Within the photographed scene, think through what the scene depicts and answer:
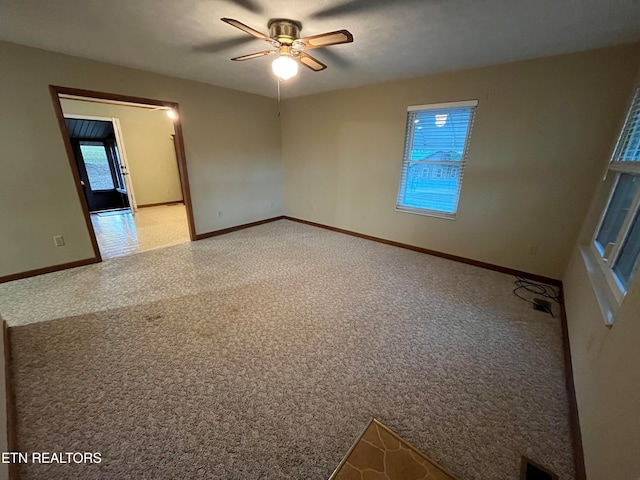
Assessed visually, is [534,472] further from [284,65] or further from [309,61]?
[309,61]

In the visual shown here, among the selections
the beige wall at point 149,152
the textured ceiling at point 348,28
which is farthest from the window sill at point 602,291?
the beige wall at point 149,152

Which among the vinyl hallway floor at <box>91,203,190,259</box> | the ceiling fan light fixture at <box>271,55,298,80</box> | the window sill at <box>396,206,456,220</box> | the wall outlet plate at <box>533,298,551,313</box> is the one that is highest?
→ the ceiling fan light fixture at <box>271,55,298,80</box>

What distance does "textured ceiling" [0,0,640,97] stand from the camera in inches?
67.9

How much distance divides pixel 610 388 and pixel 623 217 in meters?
1.56

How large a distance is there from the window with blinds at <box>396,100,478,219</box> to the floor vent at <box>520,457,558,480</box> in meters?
2.79

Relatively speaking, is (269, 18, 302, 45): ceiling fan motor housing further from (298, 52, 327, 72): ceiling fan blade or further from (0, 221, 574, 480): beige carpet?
(0, 221, 574, 480): beige carpet

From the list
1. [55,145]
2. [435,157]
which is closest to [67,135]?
[55,145]

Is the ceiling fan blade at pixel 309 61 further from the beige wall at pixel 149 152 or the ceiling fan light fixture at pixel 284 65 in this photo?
the beige wall at pixel 149 152

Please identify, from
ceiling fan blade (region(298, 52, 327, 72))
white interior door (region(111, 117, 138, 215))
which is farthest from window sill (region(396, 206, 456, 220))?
white interior door (region(111, 117, 138, 215))

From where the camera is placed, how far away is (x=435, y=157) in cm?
345

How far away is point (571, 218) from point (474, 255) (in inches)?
40.4

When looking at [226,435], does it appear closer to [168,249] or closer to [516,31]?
[168,249]

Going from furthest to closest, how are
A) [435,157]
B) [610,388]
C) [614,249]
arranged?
[435,157], [614,249], [610,388]

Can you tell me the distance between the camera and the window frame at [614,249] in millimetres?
1437
